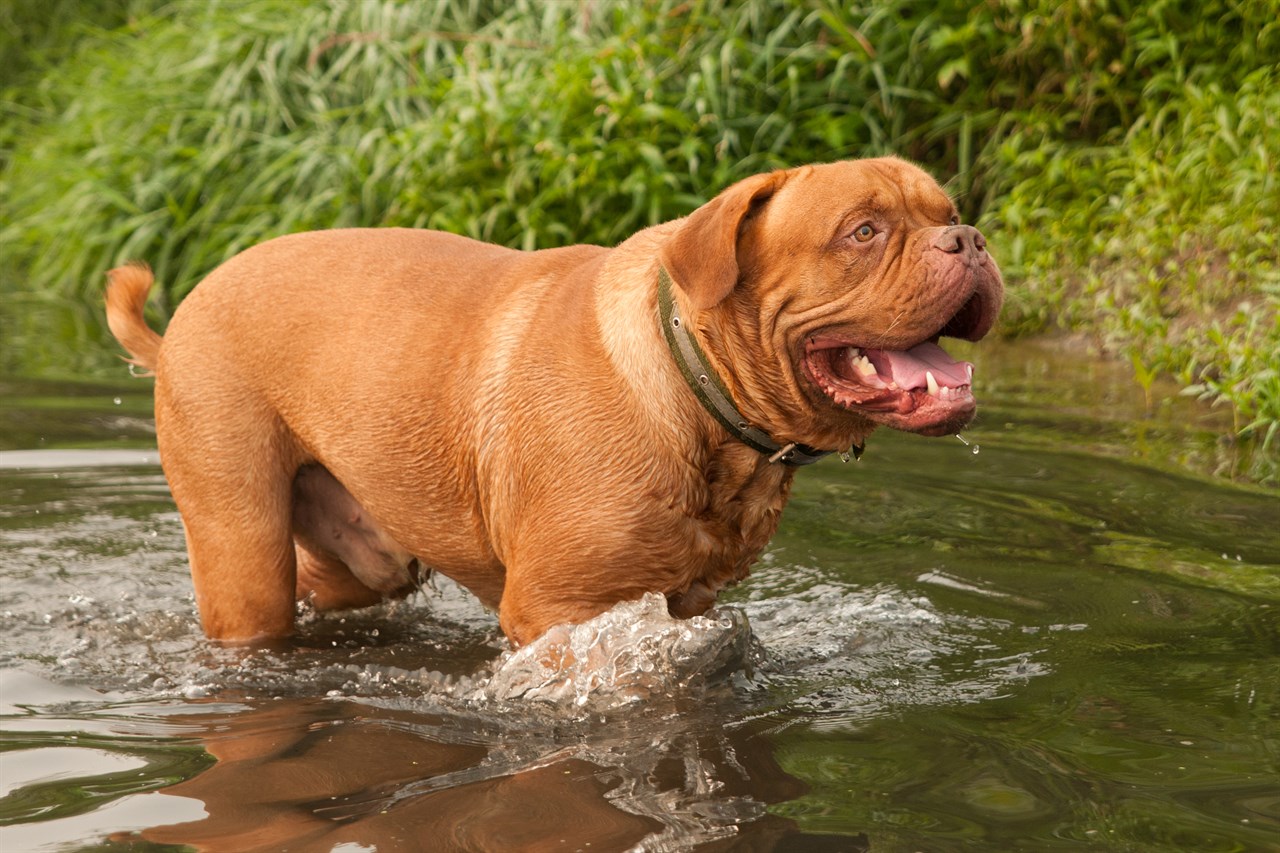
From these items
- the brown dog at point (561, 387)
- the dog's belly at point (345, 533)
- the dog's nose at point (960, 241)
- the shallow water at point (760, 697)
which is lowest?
the shallow water at point (760, 697)

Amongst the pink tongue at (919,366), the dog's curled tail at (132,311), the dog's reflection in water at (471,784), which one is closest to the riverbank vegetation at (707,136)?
the pink tongue at (919,366)

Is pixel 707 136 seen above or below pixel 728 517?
above

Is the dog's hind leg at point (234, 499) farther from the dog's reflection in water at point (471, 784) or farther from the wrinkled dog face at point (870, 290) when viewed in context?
the wrinkled dog face at point (870, 290)

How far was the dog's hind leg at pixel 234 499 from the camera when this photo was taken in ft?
14.9

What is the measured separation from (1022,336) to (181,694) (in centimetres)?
596

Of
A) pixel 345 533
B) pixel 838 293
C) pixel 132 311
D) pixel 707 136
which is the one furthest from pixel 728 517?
pixel 707 136

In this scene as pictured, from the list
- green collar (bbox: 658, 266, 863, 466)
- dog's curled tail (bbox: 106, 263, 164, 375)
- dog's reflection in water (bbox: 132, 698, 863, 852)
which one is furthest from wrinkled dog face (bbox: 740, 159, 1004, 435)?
dog's curled tail (bbox: 106, 263, 164, 375)

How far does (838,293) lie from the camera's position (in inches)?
148

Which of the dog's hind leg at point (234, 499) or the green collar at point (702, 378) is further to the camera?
the dog's hind leg at point (234, 499)

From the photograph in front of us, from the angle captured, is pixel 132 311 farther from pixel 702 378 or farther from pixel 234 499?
pixel 702 378

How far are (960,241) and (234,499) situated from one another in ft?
7.18

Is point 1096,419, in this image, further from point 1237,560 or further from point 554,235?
point 554,235

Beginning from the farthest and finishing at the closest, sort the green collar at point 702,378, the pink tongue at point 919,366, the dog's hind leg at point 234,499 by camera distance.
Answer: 1. the dog's hind leg at point 234,499
2. the green collar at point 702,378
3. the pink tongue at point 919,366

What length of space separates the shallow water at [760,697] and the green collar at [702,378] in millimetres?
530
